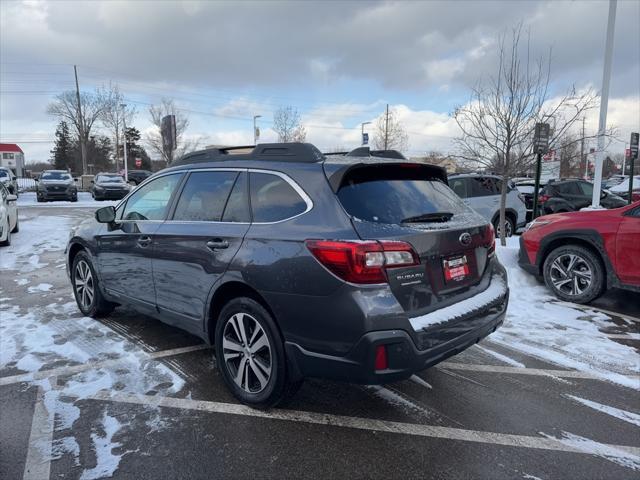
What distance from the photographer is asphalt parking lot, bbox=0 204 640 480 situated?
2695 millimetres

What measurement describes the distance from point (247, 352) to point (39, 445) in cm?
138

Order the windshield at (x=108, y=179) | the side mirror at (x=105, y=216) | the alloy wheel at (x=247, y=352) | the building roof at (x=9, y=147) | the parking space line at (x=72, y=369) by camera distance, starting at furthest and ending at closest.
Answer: the building roof at (x=9, y=147)
the windshield at (x=108, y=179)
the side mirror at (x=105, y=216)
the parking space line at (x=72, y=369)
the alloy wheel at (x=247, y=352)

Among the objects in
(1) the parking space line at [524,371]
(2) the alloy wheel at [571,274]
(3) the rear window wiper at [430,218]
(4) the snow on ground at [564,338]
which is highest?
(3) the rear window wiper at [430,218]

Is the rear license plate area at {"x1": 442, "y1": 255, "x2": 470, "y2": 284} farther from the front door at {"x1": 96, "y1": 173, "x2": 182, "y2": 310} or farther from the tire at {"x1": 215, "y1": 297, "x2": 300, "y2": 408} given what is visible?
the front door at {"x1": 96, "y1": 173, "x2": 182, "y2": 310}

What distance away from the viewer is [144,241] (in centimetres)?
421

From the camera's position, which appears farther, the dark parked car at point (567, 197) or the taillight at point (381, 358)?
the dark parked car at point (567, 197)

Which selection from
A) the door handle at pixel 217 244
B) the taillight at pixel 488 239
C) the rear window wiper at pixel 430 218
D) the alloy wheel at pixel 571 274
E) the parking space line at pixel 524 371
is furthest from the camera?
the alloy wheel at pixel 571 274

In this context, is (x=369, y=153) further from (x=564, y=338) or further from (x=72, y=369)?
(x=72, y=369)

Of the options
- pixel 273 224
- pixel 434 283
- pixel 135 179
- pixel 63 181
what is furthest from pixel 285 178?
pixel 135 179

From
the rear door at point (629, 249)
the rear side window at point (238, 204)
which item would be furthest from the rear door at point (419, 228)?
the rear door at point (629, 249)

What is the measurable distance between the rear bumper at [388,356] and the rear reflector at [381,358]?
2cm

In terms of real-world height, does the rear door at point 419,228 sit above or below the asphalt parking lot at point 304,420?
above

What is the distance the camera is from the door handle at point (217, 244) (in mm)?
3354

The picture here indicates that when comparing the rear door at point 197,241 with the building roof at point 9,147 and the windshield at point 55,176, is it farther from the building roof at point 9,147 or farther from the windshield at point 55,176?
the building roof at point 9,147
